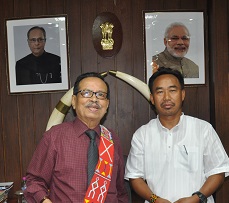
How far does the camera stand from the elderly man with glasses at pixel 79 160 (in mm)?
1661

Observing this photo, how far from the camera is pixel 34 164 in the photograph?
172 centimetres

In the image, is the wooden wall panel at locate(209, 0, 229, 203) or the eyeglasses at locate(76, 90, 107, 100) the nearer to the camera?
the eyeglasses at locate(76, 90, 107, 100)

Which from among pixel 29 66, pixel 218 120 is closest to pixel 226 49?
pixel 218 120

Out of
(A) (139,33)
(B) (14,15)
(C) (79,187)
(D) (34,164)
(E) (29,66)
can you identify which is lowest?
(C) (79,187)

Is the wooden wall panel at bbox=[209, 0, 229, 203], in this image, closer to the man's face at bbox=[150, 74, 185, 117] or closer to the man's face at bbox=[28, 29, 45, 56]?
the man's face at bbox=[150, 74, 185, 117]

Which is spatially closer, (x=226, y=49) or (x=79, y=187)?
(x=79, y=187)

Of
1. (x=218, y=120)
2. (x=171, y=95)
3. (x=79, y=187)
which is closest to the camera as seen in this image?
(x=79, y=187)

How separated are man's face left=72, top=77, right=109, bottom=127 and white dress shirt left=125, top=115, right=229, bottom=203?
1.16 ft

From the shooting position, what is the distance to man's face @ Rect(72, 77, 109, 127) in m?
1.74

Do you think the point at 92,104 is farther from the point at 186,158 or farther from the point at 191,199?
the point at 191,199

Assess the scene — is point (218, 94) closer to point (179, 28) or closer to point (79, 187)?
point (179, 28)

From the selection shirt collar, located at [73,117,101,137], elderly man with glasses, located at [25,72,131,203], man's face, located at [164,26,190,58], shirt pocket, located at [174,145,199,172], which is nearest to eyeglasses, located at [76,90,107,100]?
elderly man with glasses, located at [25,72,131,203]

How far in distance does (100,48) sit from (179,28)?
67 cm

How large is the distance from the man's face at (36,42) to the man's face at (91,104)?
90cm
